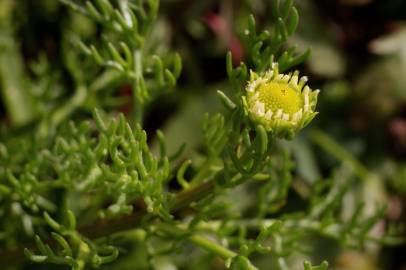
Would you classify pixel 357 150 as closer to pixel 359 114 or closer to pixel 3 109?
pixel 359 114

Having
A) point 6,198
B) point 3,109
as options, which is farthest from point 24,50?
point 6,198

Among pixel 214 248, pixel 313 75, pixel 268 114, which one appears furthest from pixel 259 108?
pixel 313 75

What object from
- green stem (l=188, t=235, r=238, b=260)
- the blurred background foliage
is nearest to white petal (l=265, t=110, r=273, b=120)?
green stem (l=188, t=235, r=238, b=260)

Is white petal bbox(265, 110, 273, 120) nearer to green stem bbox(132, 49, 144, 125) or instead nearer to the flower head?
the flower head

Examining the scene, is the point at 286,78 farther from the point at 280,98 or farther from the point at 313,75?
the point at 313,75

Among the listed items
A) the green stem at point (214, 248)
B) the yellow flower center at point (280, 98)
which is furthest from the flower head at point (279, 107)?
the green stem at point (214, 248)

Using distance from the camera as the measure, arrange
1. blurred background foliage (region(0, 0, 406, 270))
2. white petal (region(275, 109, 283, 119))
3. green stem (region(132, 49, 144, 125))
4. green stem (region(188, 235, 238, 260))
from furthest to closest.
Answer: blurred background foliage (region(0, 0, 406, 270)), green stem (region(132, 49, 144, 125)), green stem (region(188, 235, 238, 260)), white petal (region(275, 109, 283, 119))
